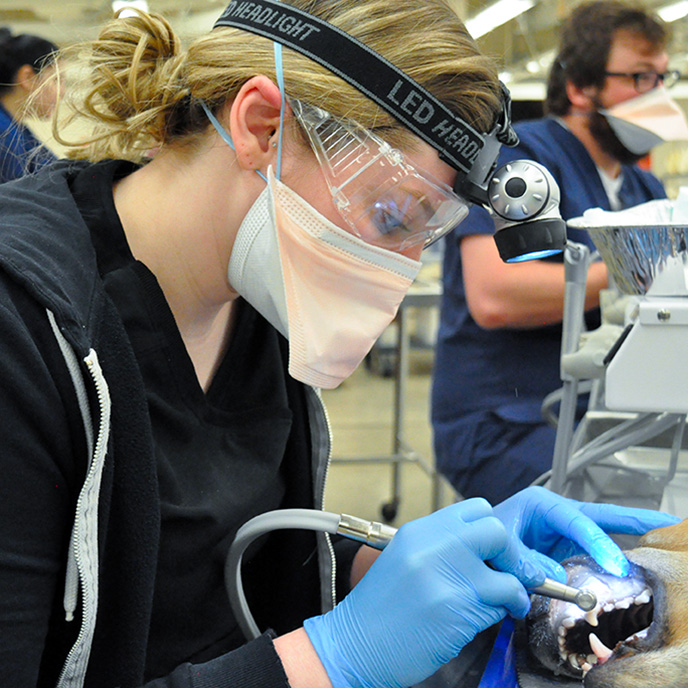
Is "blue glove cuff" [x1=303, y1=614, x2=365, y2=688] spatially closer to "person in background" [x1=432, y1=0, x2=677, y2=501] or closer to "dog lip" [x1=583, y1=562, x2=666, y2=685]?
"dog lip" [x1=583, y1=562, x2=666, y2=685]

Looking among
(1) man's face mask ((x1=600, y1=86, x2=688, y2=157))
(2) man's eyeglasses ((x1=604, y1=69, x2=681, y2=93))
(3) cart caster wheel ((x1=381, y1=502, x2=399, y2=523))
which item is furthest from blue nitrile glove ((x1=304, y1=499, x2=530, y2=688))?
(3) cart caster wheel ((x1=381, y1=502, x2=399, y2=523))

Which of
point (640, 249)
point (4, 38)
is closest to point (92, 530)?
point (640, 249)

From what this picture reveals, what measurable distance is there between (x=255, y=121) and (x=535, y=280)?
845mm

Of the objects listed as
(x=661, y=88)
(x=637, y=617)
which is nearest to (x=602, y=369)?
(x=637, y=617)

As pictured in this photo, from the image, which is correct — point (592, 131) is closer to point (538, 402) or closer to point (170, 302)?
point (538, 402)

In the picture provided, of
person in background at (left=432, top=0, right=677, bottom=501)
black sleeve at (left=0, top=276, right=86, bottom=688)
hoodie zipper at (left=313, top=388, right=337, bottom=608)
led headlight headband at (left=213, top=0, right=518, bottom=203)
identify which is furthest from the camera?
person in background at (left=432, top=0, right=677, bottom=501)

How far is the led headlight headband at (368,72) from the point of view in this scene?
0.80m

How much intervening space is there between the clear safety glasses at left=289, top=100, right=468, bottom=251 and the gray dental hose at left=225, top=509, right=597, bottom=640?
0.33m

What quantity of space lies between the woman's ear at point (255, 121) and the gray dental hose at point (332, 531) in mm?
397

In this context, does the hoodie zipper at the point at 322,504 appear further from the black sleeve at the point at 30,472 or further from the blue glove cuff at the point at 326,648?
the black sleeve at the point at 30,472

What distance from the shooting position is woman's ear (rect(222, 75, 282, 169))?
2.67ft

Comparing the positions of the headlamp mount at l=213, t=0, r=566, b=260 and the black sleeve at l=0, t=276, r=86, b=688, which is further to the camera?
the headlamp mount at l=213, t=0, r=566, b=260

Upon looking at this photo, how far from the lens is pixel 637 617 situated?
0.72 metres

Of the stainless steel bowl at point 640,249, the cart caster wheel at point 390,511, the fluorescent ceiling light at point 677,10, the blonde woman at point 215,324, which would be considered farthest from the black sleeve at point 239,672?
the fluorescent ceiling light at point 677,10
